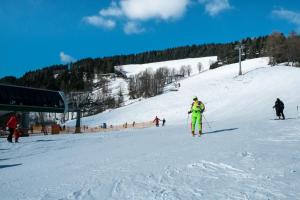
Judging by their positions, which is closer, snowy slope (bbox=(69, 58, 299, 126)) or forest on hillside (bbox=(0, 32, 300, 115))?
snowy slope (bbox=(69, 58, 299, 126))

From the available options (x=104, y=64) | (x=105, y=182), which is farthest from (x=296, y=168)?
(x=104, y=64)

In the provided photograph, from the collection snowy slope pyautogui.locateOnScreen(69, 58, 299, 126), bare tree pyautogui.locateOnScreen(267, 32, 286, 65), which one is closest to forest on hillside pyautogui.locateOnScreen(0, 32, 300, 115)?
bare tree pyautogui.locateOnScreen(267, 32, 286, 65)

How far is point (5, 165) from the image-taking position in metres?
9.93

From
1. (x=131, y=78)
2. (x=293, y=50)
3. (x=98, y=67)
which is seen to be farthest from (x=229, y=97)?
(x=98, y=67)

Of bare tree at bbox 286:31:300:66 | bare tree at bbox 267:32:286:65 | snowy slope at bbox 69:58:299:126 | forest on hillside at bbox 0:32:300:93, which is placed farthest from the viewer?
forest on hillside at bbox 0:32:300:93

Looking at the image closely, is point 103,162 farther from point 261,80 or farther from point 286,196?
point 261,80

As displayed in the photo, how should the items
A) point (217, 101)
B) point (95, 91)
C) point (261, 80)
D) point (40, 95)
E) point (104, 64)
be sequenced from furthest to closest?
point (104, 64)
point (95, 91)
point (261, 80)
point (217, 101)
point (40, 95)

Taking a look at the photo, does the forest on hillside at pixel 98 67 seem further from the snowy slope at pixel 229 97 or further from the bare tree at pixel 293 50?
the snowy slope at pixel 229 97

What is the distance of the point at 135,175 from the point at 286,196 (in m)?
2.88

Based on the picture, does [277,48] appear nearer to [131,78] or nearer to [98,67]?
[131,78]

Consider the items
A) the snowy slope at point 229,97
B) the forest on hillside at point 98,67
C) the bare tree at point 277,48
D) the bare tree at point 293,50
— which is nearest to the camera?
the snowy slope at point 229,97

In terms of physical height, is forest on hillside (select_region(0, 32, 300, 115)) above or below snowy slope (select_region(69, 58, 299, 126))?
above

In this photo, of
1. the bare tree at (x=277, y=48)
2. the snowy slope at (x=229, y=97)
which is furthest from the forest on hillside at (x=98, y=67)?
the snowy slope at (x=229, y=97)

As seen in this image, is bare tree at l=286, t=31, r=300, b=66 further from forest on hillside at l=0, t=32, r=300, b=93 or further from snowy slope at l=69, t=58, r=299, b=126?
snowy slope at l=69, t=58, r=299, b=126
